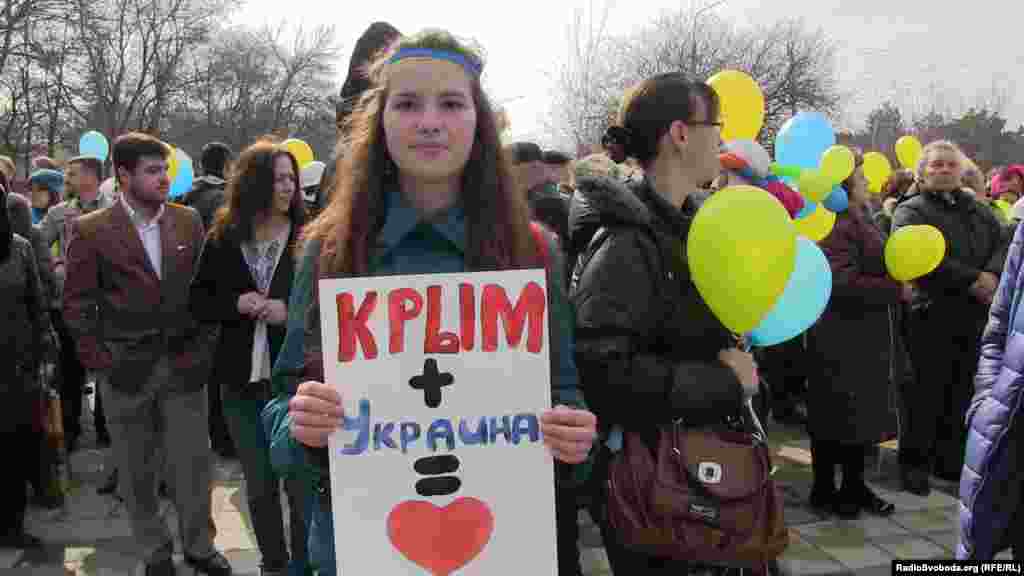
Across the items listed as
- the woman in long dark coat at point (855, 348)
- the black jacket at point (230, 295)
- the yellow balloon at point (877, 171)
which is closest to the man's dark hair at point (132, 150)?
the black jacket at point (230, 295)

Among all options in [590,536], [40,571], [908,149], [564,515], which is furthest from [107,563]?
[908,149]

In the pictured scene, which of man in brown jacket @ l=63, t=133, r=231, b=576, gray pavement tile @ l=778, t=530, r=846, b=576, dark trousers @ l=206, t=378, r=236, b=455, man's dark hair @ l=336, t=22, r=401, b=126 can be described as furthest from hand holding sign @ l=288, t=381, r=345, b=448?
dark trousers @ l=206, t=378, r=236, b=455

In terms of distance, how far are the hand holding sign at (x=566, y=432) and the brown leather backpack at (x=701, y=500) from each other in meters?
0.50

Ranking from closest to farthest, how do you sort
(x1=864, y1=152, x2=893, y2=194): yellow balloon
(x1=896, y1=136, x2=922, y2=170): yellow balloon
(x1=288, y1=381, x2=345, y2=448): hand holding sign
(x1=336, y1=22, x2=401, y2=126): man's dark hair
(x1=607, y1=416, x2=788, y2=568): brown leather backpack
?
(x1=288, y1=381, x2=345, y2=448): hand holding sign, (x1=607, y1=416, x2=788, y2=568): brown leather backpack, (x1=336, y1=22, x2=401, y2=126): man's dark hair, (x1=896, y1=136, x2=922, y2=170): yellow balloon, (x1=864, y1=152, x2=893, y2=194): yellow balloon

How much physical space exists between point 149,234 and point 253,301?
76cm

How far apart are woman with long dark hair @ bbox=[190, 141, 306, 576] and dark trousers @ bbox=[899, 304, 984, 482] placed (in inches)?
155

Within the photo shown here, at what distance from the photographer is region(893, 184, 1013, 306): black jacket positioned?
468 cm

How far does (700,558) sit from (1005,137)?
128 feet

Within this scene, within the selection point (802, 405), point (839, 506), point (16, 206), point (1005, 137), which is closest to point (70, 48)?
point (16, 206)

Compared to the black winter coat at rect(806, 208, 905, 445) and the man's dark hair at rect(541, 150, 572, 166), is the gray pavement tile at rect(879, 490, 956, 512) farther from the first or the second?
the man's dark hair at rect(541, 150, 572, 166)

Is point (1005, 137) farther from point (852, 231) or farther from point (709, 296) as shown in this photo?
point (709, 296)

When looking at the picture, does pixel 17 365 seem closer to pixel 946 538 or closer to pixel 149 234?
pixel 149 234

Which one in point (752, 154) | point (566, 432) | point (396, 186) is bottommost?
point (566, 432)

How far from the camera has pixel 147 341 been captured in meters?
3.53
